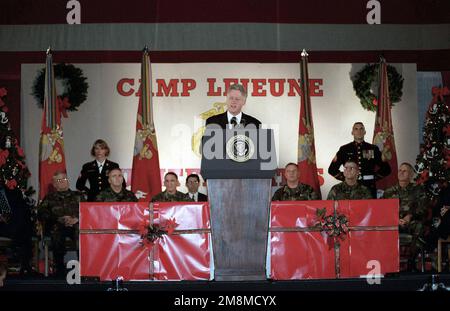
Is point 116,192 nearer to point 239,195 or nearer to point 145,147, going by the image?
point 145,147

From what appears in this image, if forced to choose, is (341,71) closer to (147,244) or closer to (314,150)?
(314,150)

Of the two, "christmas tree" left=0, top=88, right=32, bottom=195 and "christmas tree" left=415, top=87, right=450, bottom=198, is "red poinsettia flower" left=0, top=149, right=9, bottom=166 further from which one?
"christmas tree" left=415, top=87, right=450, bottom=198

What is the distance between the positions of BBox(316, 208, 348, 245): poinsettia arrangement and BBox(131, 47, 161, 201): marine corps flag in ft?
11.1

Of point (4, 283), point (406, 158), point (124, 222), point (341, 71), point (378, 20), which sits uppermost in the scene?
point (378, 20)

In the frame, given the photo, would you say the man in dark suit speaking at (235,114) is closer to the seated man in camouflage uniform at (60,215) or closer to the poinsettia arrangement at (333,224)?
the poinsettia arrangement at (333,224)

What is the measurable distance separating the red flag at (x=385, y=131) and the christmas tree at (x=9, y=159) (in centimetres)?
407

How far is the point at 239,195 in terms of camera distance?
22.4 ft

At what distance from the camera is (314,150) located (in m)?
10.9

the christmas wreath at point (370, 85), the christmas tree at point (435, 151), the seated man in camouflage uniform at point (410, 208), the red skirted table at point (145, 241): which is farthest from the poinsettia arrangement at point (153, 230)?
the christmas wreath at point (370, 85)

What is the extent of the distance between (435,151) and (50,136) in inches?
173

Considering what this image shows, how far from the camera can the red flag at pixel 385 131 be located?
10820 mm
